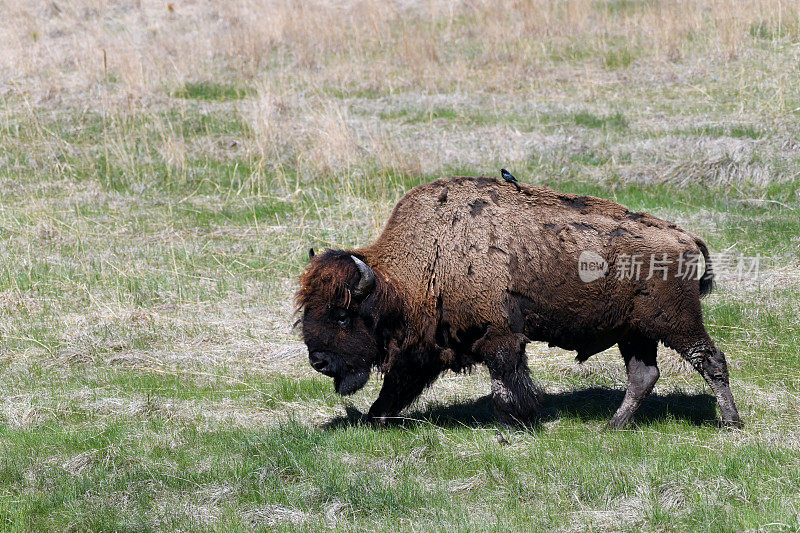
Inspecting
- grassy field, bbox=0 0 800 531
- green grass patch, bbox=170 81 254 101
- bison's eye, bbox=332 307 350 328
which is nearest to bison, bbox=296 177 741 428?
bison's eye, bbox=332 307 350 328

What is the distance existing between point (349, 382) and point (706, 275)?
297cm

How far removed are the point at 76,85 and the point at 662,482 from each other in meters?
15.4

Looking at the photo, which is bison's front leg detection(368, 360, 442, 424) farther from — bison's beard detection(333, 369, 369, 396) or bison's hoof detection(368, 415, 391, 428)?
bison's beard detection(333, 369, 369, 396)

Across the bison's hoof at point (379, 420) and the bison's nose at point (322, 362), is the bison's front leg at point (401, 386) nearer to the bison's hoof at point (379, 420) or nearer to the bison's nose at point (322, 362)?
the bison's hoof at point (379, 420)

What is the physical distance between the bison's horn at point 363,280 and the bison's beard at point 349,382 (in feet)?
1.95

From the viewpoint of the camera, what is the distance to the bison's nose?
20.7ft

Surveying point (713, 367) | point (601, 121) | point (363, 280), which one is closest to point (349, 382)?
point (363, 280)

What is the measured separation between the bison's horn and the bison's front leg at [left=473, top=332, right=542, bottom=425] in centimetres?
95

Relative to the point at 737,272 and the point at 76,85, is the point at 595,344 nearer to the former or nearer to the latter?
the point at 737,272

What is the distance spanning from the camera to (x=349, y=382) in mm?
6445

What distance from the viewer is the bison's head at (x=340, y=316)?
6.27 metres

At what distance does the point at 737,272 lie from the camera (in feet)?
32.6

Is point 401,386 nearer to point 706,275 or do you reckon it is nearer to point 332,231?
point 706,275

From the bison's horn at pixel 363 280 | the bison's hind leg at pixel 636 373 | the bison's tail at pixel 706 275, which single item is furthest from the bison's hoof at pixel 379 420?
the bison's tail at pixel 706 275
